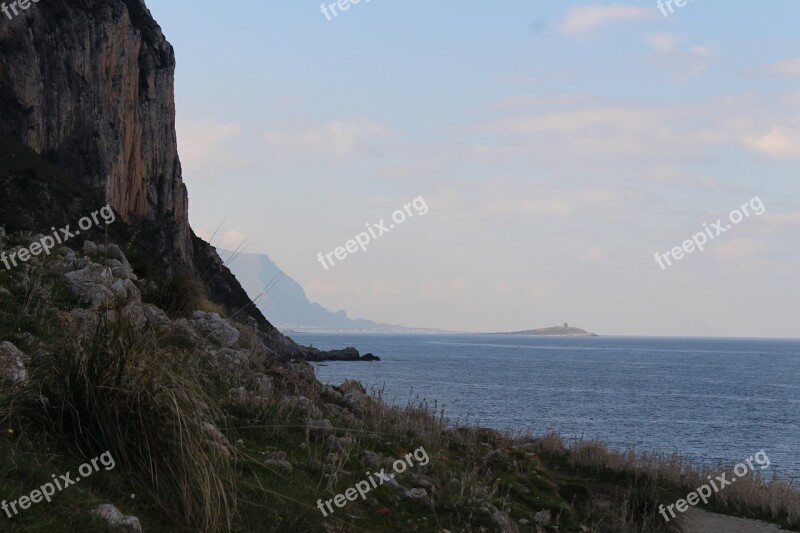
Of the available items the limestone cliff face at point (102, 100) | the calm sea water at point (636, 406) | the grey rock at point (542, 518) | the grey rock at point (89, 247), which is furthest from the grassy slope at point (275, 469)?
the limestone cliff face at point (102, 100)

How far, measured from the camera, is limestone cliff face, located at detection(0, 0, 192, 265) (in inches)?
2272

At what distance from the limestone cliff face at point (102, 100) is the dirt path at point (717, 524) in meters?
44.9

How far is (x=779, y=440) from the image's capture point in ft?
155

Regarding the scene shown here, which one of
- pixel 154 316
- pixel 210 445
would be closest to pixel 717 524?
pixel 154 316

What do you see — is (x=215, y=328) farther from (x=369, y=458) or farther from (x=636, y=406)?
(x=636, y=406)

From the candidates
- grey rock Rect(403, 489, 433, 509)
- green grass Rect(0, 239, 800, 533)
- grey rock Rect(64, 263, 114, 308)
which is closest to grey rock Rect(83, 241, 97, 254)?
green grass Rect(0, 239, 800, 533)

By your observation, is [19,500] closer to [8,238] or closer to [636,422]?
[8,238]

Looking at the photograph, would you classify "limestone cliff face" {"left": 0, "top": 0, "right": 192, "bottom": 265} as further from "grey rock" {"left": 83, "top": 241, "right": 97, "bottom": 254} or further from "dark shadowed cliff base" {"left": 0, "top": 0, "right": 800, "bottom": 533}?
"dark shadowed cliff base" {"left": 0, "top": 0, "right": 800, "bottom": 533}

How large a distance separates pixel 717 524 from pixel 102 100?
65.3m

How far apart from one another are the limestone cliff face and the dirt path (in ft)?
147

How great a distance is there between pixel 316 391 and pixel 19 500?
808 cm

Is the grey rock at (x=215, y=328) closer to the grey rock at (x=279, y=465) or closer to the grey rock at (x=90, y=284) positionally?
the grey rock at (x=90, y=284)

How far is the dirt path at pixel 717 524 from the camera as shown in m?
13.6

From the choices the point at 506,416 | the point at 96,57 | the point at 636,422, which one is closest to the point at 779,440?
the point at 636,422
